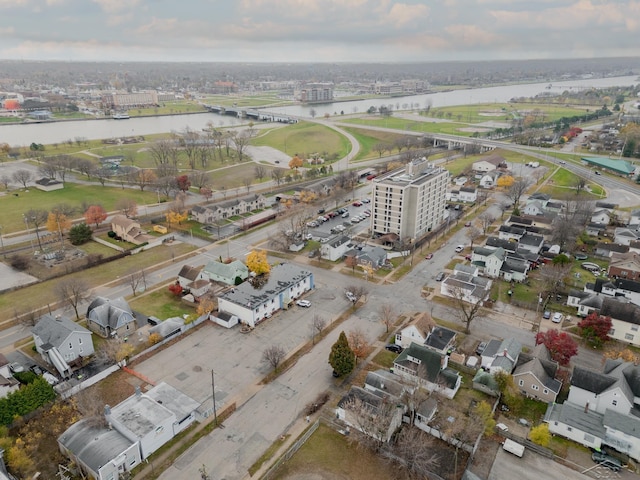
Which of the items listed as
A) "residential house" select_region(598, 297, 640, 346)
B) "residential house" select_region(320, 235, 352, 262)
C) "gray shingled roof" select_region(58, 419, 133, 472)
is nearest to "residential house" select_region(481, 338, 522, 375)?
"residential house" select_region(598, 297, 640, 346)

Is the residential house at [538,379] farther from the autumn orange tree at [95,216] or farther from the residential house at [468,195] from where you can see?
the autumn orange tree at [95,216]

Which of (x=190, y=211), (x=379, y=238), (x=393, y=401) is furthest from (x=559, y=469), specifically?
(x=190, y=211)

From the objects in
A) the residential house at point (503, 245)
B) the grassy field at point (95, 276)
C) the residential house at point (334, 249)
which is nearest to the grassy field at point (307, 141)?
the residential house at point (334, 249)

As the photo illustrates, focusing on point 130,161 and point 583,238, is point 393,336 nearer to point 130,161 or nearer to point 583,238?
point 583,238

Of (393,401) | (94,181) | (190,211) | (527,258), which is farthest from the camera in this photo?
(94,181)

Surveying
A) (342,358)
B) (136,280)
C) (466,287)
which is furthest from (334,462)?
(136,280)

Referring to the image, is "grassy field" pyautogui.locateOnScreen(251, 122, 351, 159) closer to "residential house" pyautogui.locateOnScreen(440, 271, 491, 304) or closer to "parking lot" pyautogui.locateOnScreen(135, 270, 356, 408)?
"residential house" pyautogui.locateOnScreen(440, 271, 491, 304)

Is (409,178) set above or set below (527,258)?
above

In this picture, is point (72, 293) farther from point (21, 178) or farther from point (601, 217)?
point (601, 217)
